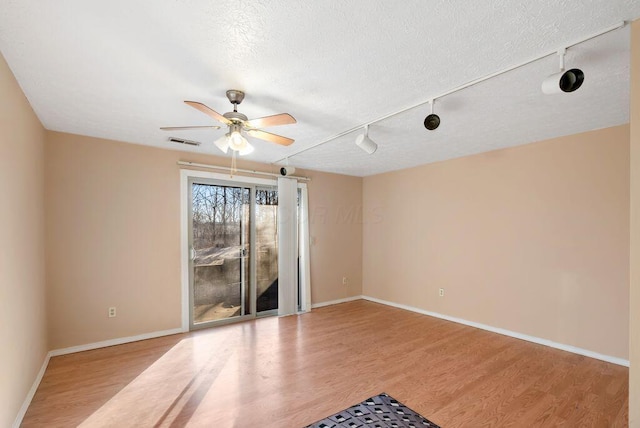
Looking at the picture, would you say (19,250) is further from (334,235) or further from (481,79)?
(334,235)

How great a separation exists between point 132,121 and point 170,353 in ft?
8.49

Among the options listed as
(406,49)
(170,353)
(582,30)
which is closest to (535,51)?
(582,30)

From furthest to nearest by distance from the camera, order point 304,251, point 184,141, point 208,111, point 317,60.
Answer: point 304,251 → point 184,141 → point 208,111 → point 317,60

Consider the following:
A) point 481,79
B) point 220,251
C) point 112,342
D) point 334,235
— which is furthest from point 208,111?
point 334,235

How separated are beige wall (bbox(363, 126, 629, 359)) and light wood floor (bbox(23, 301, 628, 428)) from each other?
1.39 ft

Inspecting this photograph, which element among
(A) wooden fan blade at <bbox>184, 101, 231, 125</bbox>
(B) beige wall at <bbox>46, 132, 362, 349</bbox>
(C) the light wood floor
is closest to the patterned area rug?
(C) the light wood floor

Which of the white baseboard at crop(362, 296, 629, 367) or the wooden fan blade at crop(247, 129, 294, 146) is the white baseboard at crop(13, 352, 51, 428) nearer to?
the wooden fan blade at crop(247, 129, 294, 146)

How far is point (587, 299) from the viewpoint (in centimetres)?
322

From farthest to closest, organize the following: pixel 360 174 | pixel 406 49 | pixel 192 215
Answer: pixel 360 174
pixel 192 215
pixel 406 49

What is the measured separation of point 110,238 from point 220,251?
4.51 feet

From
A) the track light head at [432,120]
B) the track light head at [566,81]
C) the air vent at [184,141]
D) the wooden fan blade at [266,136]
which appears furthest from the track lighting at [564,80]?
the air vent at [184,141]

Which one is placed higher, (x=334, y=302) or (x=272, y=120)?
(x=272, y=120)

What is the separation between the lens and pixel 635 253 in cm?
146

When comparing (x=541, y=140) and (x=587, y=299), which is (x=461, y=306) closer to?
(x=587, y=299)
